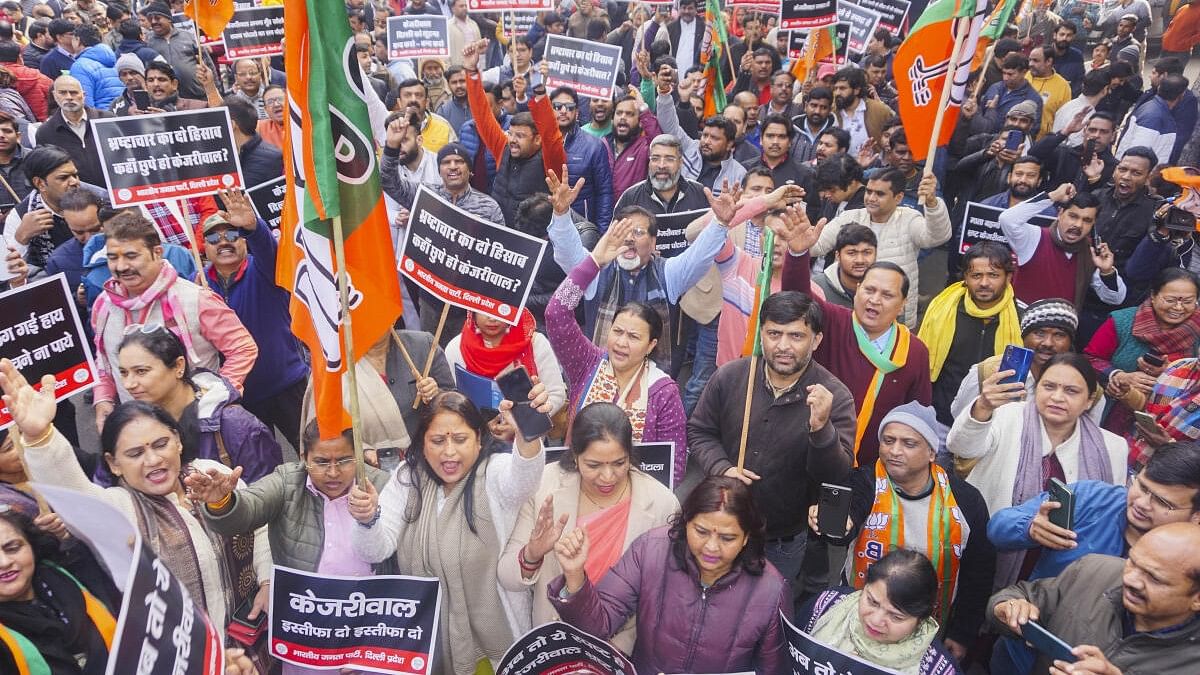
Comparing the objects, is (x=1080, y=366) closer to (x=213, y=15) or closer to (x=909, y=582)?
(x=909, y=582)

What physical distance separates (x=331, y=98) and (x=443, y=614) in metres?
1.94

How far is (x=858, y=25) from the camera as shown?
31.7ft

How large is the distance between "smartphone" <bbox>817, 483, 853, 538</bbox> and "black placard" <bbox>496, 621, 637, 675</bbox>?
1049mm

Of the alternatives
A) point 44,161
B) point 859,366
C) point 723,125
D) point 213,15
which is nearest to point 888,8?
point 723,125

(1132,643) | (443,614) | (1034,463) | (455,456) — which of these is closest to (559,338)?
(455,456)

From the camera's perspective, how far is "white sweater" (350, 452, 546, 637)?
3217 mm

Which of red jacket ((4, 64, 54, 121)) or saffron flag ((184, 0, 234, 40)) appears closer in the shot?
Answer: saffron flag ((184, 0, 234, 40))

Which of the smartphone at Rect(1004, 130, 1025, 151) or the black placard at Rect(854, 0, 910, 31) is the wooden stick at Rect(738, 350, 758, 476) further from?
the black placard at Rect(854, 0, 910, 31)

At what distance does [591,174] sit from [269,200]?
289 centimetres

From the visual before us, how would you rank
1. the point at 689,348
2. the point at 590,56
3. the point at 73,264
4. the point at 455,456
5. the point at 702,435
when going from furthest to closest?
the point at 590,56 → the point at 689,348 → the point at 73,264 → the point at 702,435 → the point at 455,456

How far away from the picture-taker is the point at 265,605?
3.37 metres

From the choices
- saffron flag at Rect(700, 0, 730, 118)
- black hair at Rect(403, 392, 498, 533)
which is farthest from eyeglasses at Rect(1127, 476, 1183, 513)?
saffron flag at Rect(700, 0, 730, 118)

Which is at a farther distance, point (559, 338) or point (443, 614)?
point (559, 338)

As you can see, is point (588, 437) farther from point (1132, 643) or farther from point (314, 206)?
point (1132, 643)
